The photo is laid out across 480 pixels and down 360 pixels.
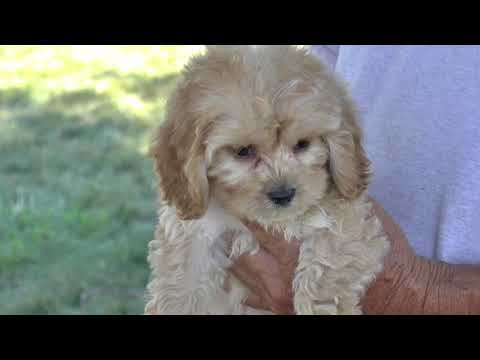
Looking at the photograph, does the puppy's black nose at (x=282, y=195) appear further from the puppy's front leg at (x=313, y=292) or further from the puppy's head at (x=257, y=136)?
the puppy's front leg at (x=313, y=292)

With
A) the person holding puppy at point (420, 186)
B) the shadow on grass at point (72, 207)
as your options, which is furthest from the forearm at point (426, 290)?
the shadow on grass at point (72, 207)

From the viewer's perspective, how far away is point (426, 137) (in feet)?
10.5

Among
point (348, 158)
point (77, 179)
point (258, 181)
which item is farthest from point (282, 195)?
point (77, 179)

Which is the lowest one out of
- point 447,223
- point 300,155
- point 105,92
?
point 447,223

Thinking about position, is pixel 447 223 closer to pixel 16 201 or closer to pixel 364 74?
pixel 364 74

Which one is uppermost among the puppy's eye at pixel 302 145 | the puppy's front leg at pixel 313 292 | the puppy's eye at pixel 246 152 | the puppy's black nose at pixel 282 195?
the puppy's eye at pixel 302 145

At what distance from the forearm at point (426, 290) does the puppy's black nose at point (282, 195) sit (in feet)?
1.89

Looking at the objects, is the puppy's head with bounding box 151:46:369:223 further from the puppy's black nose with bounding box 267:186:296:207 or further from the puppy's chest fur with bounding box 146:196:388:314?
the puppy's chest fur with bounding box 146:196:388:314

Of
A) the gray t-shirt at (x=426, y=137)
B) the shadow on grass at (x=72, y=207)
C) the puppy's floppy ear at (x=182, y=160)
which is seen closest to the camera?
the puppy's floppy ear at (x=182, y=160)

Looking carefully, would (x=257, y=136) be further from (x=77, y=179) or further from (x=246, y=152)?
(x=77, y=179)

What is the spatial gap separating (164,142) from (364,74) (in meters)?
0.94

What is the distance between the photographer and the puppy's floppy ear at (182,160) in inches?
118

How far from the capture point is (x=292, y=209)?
9.89 feet
